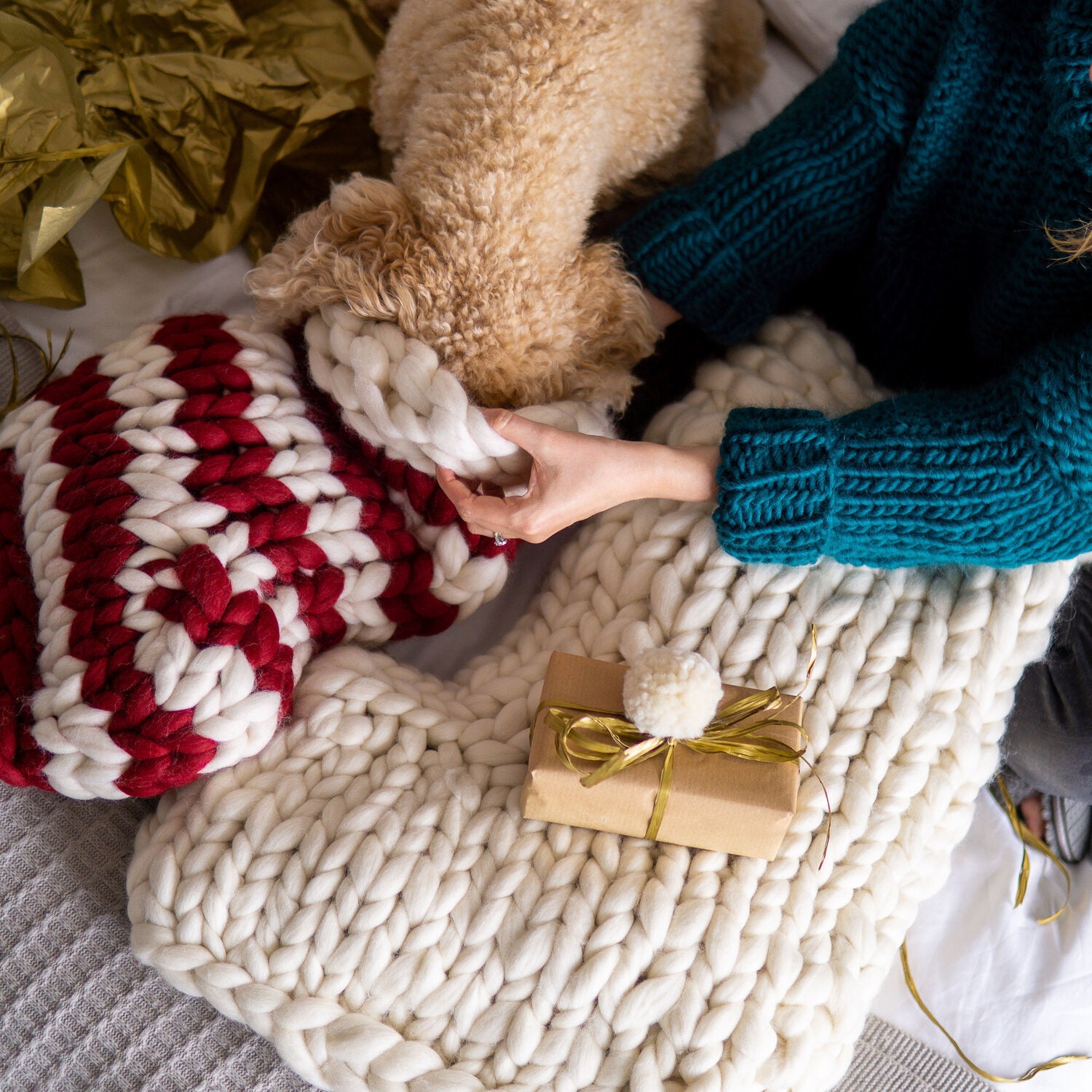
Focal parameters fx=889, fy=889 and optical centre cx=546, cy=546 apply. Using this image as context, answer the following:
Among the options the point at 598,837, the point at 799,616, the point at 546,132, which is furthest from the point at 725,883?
the point at 546,132

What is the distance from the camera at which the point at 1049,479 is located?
628mm

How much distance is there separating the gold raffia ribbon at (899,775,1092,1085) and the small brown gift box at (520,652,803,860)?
Result: 0.27 m

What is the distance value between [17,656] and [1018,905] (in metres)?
0.88

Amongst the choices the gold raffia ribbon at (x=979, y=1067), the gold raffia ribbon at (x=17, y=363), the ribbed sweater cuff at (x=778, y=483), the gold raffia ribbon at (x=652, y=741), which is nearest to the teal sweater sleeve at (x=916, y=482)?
the ribbed sweater cuff at (x=778, y=483)

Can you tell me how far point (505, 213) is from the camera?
0.64 metres

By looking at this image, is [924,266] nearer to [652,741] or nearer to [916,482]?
[916,482]

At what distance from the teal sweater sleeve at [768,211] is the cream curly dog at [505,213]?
0.07 meters

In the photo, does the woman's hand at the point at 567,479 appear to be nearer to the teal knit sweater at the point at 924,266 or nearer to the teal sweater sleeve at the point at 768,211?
the teal knit sweater at the point at 924,266

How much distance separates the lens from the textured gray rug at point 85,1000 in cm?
63

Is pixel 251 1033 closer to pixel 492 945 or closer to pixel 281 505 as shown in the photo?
pixel 492 945

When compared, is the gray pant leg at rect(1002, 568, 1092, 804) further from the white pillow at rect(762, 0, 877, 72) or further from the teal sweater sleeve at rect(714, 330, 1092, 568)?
the white pillow at rect(762, 0, 877, 72)

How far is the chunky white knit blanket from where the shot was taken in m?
0.59

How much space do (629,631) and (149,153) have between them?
2.11 feet

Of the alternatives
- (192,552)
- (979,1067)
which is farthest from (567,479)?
(979,1067)
